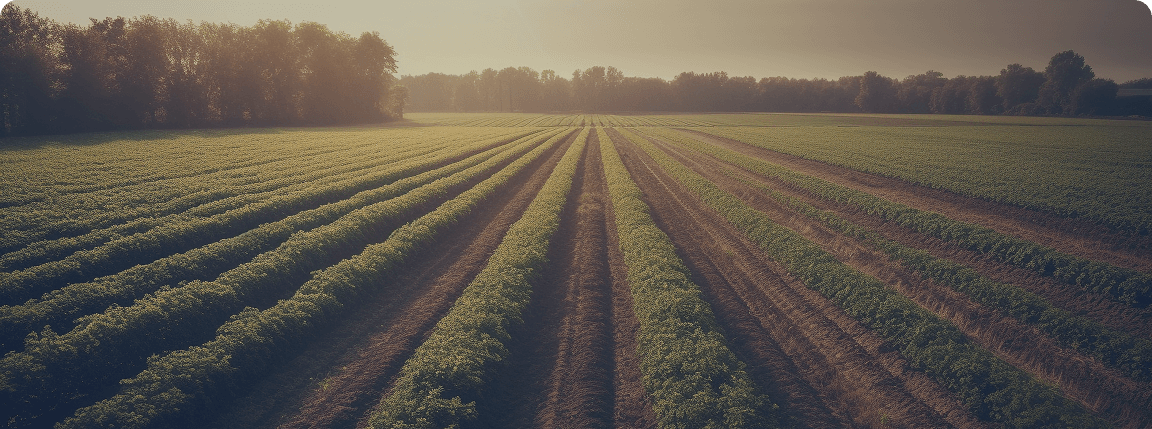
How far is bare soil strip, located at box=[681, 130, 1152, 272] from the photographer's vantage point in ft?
54.6

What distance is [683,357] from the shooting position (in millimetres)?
9680

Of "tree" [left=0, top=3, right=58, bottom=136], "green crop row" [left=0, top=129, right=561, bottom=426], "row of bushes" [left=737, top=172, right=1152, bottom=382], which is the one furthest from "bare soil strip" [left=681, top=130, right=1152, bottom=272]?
"tree" [left=0, top=3, right=58, bottom=136]

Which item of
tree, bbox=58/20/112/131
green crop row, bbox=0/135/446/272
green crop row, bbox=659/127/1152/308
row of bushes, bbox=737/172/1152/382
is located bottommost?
row of bushes, bbox=737/172/1152/382

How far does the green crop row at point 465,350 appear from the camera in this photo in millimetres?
8117

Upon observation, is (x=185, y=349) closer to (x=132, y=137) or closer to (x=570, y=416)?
(x=570, y=416)

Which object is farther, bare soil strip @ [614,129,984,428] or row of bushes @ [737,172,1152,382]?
row of bushes @ [737,172,1152,382]

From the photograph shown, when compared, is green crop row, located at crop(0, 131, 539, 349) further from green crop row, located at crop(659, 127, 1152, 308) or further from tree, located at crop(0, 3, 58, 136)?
tree, located at crop(0, 3, 58, 136)

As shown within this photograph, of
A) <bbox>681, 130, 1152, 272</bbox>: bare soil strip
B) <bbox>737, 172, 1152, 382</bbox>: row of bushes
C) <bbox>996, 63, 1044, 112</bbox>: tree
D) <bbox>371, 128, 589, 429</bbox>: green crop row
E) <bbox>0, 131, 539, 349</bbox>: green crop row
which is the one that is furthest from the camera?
<bbox>996, 63, 1044, 112</bbox>: tree

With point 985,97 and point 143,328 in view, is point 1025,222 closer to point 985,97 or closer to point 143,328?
point 143,328

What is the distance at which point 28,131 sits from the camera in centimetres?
4753

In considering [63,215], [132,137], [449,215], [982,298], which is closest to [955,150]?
[982,298]

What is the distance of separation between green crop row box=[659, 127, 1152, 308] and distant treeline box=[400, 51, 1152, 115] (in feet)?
370

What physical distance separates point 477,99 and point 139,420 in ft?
617

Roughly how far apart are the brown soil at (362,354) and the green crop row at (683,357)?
570 cm
